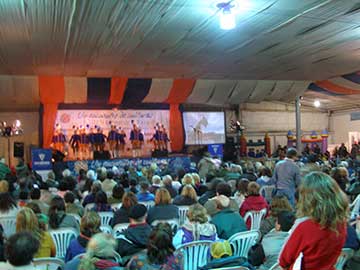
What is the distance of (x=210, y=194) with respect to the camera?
16.6 ft

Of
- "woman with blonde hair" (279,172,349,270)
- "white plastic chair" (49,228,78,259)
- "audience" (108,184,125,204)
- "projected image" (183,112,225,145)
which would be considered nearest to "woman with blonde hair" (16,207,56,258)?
"white plastic chair" (49,228,78,259)

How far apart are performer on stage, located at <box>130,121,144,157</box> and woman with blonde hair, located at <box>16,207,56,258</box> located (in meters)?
10.8

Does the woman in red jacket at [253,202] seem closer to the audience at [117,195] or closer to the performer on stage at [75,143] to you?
the audience at [117,195]

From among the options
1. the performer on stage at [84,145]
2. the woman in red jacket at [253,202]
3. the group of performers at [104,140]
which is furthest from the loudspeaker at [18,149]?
the woman in red jacket at [253,202]

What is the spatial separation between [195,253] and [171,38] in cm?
414

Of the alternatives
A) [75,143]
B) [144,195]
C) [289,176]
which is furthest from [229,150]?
[144,195]

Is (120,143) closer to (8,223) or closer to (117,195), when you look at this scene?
(117,195)

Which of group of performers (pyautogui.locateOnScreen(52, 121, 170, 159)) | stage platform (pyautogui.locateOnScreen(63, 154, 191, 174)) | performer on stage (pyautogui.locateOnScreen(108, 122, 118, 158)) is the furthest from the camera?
performer on stage (pyautogui.locateOnScreen(108, 122, 118, 158))

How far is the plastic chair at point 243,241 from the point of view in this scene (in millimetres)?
3402

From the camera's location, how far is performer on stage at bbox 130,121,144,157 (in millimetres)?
13922

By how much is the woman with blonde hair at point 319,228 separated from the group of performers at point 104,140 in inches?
472

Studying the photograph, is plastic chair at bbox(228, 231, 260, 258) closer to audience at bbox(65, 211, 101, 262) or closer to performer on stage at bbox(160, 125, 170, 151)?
audience at bbox(65, 211, 101, 262)

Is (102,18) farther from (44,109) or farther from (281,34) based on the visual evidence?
(44,109)

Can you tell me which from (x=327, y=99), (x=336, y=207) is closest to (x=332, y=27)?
(x=336, y=207)
